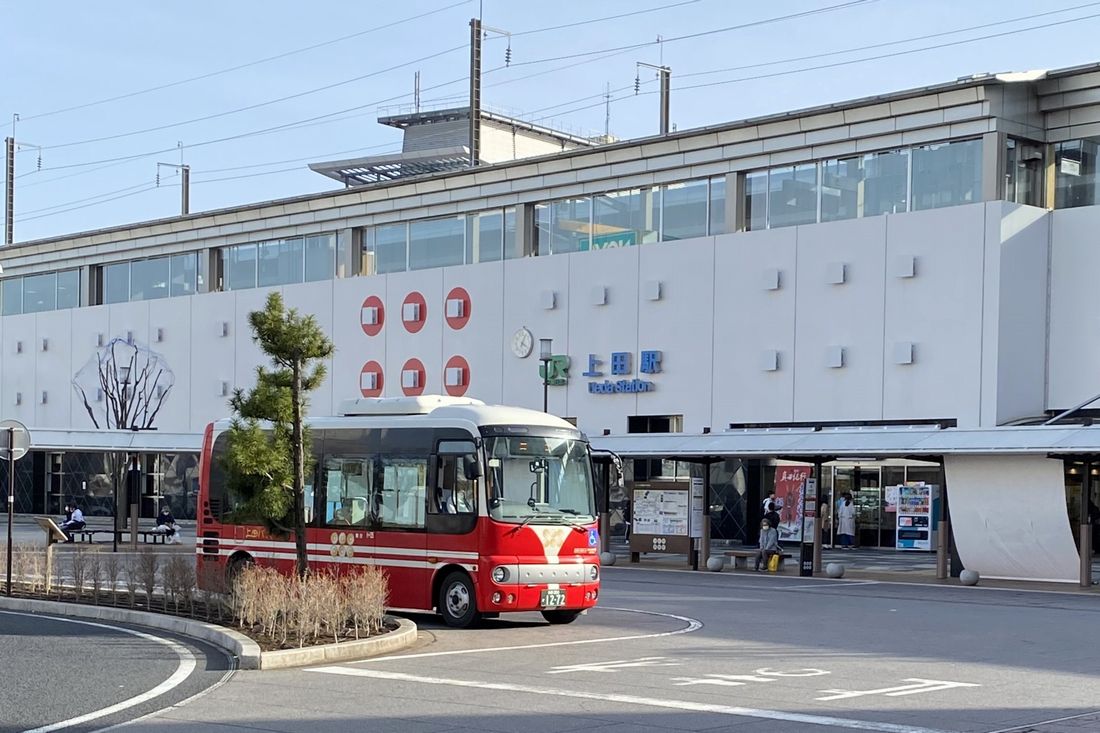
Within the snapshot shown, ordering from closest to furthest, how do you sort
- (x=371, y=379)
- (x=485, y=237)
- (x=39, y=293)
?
(x=485, y=237)
(x=371, y=379)
(x=39, y=293)

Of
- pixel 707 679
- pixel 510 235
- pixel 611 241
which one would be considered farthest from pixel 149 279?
pixel 707 679

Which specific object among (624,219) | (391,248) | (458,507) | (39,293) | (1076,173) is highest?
(1076,173)

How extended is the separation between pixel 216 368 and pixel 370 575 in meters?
42.2

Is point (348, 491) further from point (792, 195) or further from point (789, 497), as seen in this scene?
point (789, 497)

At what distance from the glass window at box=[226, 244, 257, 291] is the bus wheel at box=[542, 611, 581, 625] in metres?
39.3

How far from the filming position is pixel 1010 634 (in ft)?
64.2

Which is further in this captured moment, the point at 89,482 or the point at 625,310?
the point at 89,482

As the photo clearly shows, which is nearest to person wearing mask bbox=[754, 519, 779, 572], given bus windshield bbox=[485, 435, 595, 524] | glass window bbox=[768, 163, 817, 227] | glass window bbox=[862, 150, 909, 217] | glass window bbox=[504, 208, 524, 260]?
glass window bbox=[862, 150, 909, 217]

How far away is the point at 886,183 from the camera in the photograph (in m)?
39.0

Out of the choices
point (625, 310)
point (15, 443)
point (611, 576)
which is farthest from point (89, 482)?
point (15, 443)

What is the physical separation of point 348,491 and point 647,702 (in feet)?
33.5

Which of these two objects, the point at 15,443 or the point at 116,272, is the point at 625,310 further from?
the point at 116,272

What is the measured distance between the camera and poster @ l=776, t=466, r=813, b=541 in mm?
43031

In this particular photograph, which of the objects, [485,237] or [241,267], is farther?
[241,267]
